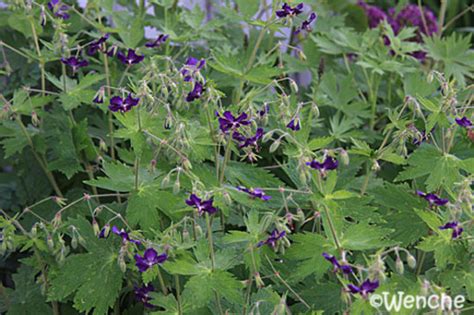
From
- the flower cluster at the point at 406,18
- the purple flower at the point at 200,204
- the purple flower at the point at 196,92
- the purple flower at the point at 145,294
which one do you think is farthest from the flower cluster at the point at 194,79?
the flower cluster at the point at 406,18

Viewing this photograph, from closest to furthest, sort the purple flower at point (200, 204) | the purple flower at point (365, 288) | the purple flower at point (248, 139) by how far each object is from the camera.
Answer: the purple flower at point (365, 288), the purple flower at point (200, 204), the purple flower at point (248, 139)

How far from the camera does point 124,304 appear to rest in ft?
6.83

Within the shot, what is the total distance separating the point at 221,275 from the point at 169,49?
1.21m

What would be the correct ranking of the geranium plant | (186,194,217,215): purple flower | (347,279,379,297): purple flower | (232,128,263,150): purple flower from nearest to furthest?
(347,279,379,297): purple flower < (186,194,217,215): purple flower < the geranium plant < (232,128,263,150): purple flower

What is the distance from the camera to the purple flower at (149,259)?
1512mm

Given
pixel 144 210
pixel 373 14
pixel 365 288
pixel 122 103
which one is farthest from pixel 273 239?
pixel 373 14

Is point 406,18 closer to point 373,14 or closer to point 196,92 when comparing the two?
point 373,14

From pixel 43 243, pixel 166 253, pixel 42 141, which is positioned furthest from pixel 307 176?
pixel 42 141

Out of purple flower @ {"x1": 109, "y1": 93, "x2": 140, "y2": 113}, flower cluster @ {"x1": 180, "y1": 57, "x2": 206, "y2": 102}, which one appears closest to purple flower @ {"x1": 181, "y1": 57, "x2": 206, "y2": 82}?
flower cluster @ {"x1": 180, "y1": 57, "x2": 206, "y2": 102}

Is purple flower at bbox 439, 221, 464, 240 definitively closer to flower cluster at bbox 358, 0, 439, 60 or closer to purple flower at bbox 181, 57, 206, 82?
purple flower at bbox 181, 57, 206, 82

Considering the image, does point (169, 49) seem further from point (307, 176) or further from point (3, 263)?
point (307, 176)

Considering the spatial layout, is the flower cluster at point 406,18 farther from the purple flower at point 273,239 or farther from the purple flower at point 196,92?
the purple flower at point 273,239

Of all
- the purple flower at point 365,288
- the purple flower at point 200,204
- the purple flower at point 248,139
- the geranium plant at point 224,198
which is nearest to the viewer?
the purple flower at point 365,288

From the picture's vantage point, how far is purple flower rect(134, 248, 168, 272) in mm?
1512
